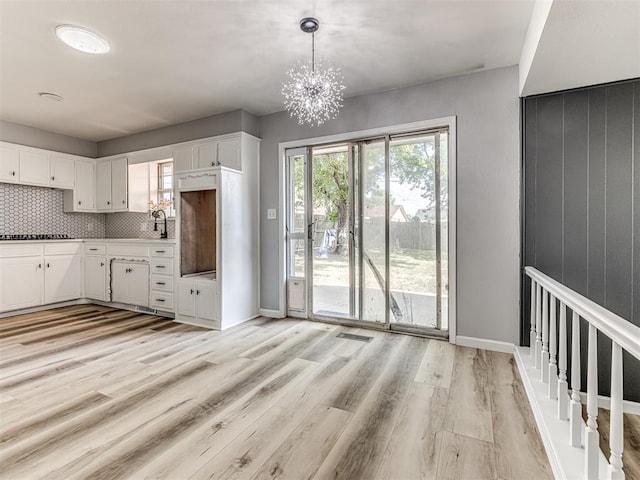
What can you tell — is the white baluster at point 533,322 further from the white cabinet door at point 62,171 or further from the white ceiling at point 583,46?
the white cabinet door at point 62,171

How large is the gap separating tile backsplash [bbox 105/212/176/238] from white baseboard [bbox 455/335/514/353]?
4245mm

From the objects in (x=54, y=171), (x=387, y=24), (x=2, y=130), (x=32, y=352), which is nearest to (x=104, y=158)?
(x=54, y=171)

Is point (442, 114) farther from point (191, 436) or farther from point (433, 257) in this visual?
point (191, 436)

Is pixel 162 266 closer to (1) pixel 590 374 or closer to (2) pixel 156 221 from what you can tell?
(2) pixel 156 221

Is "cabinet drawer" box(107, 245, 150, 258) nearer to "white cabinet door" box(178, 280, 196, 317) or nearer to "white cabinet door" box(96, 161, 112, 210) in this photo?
"white cabinet door" box(178, 280, 196, 317)

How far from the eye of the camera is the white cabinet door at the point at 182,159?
429 cm

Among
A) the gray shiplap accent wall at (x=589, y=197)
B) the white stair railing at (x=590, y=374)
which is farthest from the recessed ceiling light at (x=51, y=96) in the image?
the white stair railing at (x=590, y=374)

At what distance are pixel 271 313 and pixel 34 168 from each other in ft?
13.0

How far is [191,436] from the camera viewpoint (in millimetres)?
1735

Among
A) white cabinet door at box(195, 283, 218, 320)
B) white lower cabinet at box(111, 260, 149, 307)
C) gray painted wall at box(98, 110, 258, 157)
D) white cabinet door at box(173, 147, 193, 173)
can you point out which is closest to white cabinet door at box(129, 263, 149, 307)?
white lower cabinet at box(111, 260, 149, 307)

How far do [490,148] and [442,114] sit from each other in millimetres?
574

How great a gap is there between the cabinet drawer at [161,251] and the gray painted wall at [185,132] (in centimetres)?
150

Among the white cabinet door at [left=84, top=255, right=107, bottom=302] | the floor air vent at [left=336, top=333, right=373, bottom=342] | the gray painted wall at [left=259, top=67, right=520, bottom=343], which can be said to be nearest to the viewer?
the gray painted wall at [left=259, top=67, right=520, bottom=343]

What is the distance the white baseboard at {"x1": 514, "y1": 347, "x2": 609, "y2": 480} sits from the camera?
1381 mm
